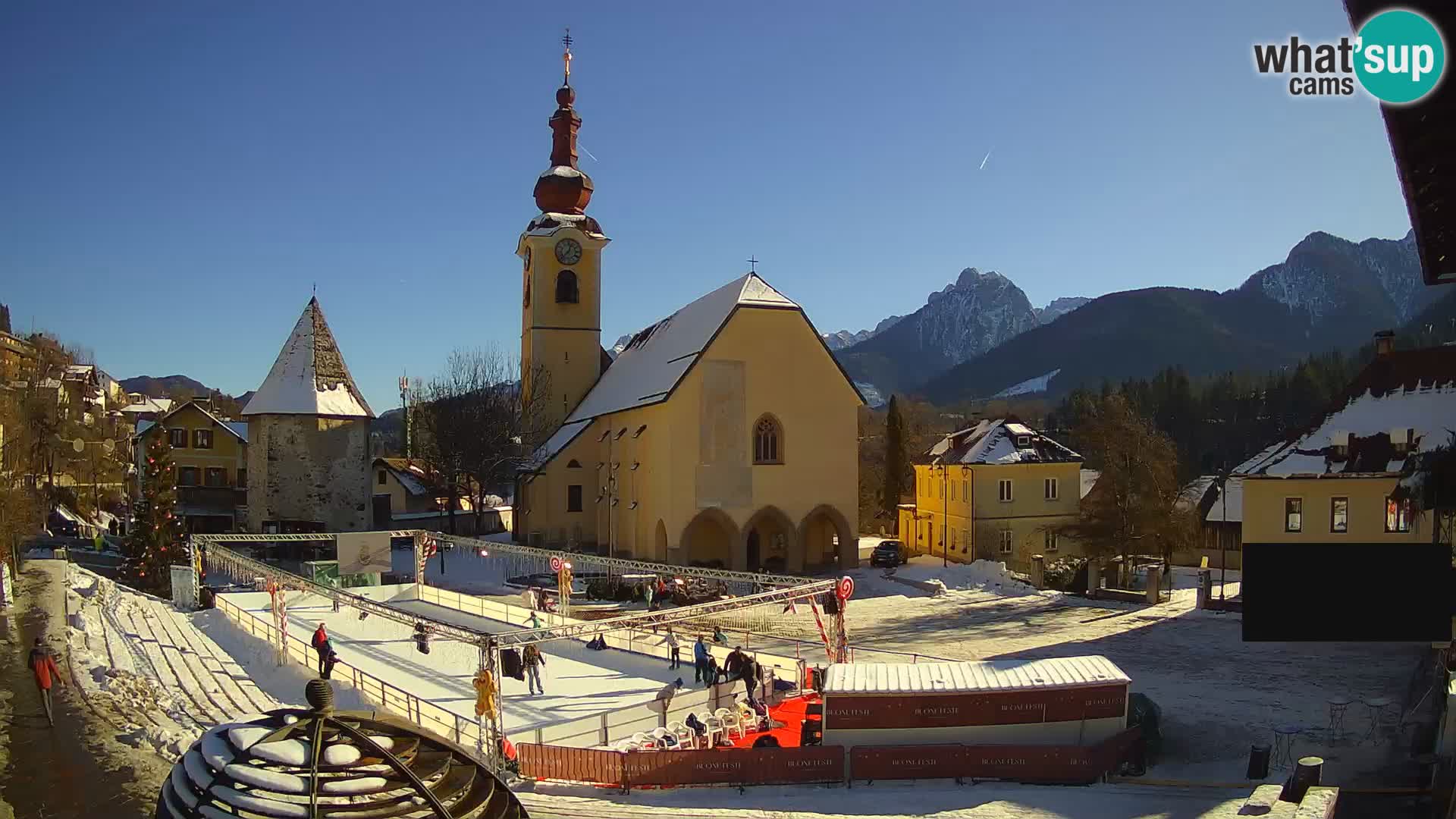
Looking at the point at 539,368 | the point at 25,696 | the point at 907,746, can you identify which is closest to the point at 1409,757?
the point at 907,746

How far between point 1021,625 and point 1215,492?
1484cm

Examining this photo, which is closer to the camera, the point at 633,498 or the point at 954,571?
the point at 954,571

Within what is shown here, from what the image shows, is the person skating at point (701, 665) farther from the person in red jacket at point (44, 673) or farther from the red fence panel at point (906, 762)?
the person in red jacket at point (44, 673)

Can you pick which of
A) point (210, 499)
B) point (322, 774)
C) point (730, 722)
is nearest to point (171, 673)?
point (730, 722)

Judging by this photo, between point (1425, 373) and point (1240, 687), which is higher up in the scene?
point (1425, 373)

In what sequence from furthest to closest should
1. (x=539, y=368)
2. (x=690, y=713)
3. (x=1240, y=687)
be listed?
(x=539, y=368) < (x=1240, y=687) < (x=690, y=713)

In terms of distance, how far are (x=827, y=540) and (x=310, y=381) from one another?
959 inches

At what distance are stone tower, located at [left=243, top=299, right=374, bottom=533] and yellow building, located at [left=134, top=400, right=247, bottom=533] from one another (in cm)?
949

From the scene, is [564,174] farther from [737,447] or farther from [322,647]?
[322,647]

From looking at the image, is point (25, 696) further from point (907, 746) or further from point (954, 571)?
point (954, 571)

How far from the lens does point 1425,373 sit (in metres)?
25.5

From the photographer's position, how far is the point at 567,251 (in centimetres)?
5147

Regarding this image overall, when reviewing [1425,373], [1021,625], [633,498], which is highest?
[1425,373]

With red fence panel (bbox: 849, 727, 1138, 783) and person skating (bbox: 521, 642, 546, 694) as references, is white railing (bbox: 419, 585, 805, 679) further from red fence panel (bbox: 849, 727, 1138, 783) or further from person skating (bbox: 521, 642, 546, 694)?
red fence panel (bbox: 849, 727, 1138, 783)
